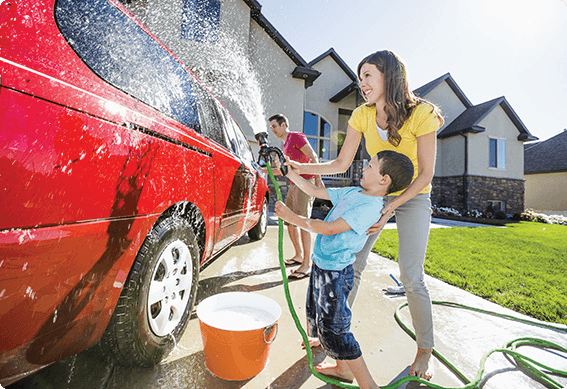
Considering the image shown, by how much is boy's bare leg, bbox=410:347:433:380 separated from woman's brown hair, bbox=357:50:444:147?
127 cm

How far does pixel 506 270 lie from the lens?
14.1 ft

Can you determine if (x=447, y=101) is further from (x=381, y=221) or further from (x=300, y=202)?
(x=381, y=221)

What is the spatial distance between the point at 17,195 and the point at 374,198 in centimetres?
142

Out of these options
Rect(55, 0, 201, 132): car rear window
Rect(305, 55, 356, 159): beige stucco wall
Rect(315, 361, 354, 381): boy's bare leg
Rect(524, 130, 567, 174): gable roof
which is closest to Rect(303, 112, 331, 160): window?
Rect(305, 55, 356, 159): beige stucco wall

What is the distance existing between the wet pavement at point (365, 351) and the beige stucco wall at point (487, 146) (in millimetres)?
15799

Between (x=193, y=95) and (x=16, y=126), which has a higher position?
(x=193, y=95)

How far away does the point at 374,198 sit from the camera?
1589 millimetres

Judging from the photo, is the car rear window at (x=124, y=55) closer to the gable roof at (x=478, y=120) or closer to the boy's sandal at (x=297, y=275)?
the boy's sandal at (x=297, y=275)

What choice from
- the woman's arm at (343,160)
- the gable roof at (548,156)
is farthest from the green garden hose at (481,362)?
the gable roof at (548,156)

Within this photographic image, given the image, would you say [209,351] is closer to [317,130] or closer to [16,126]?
[16,126]

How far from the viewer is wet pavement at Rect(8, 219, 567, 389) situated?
1574mm

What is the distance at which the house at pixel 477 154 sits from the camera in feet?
53.3

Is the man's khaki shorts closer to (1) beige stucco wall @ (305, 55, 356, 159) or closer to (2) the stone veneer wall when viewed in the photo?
(1) beige stucco wall @ (305, 55, 356, 159)

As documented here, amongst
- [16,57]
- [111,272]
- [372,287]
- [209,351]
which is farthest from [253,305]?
[372,287]
